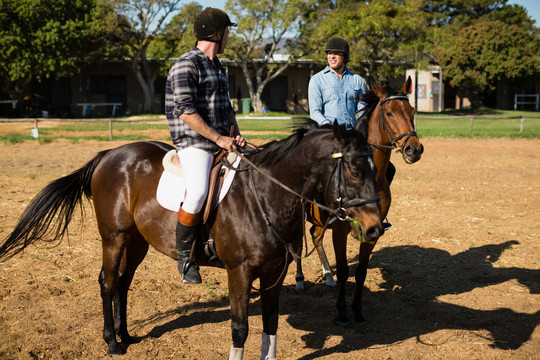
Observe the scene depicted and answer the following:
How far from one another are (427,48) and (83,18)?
23.2 meters

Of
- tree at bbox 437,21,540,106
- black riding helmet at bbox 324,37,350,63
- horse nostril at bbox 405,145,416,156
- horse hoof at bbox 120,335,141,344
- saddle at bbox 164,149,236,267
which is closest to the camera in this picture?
saddle at bbox 164,149,236,267

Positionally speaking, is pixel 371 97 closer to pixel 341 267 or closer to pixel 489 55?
pixel 341 267

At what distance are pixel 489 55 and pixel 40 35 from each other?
1325 inches

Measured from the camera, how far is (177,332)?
4812 mm

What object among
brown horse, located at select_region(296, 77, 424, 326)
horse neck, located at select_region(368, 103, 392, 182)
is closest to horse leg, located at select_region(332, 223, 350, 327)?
brown horse, located at select_region(296, 77, 424, 326)

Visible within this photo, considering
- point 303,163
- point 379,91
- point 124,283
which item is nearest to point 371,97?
point 379,91

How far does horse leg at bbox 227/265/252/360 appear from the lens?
144 inches

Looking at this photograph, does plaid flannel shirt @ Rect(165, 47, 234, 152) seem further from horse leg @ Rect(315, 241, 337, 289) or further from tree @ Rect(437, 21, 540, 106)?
tree @ Rect(437, 21, 540, 106)

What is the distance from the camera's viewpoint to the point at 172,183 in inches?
161

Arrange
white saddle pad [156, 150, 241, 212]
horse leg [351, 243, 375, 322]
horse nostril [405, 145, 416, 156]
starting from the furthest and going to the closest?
1. horse leg [351, 243, 375, 322]
2. horse nostril [405, 145, 416, 156]
3. white saddle pad [156, 150, 241, 212]

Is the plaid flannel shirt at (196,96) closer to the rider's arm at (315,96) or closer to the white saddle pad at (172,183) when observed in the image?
the white saddle pad at (172,183)

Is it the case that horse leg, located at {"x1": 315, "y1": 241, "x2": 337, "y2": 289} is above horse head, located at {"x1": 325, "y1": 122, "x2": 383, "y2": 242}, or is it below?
below

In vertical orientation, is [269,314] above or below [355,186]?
below

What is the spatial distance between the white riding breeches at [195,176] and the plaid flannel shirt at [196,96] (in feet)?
0.37
